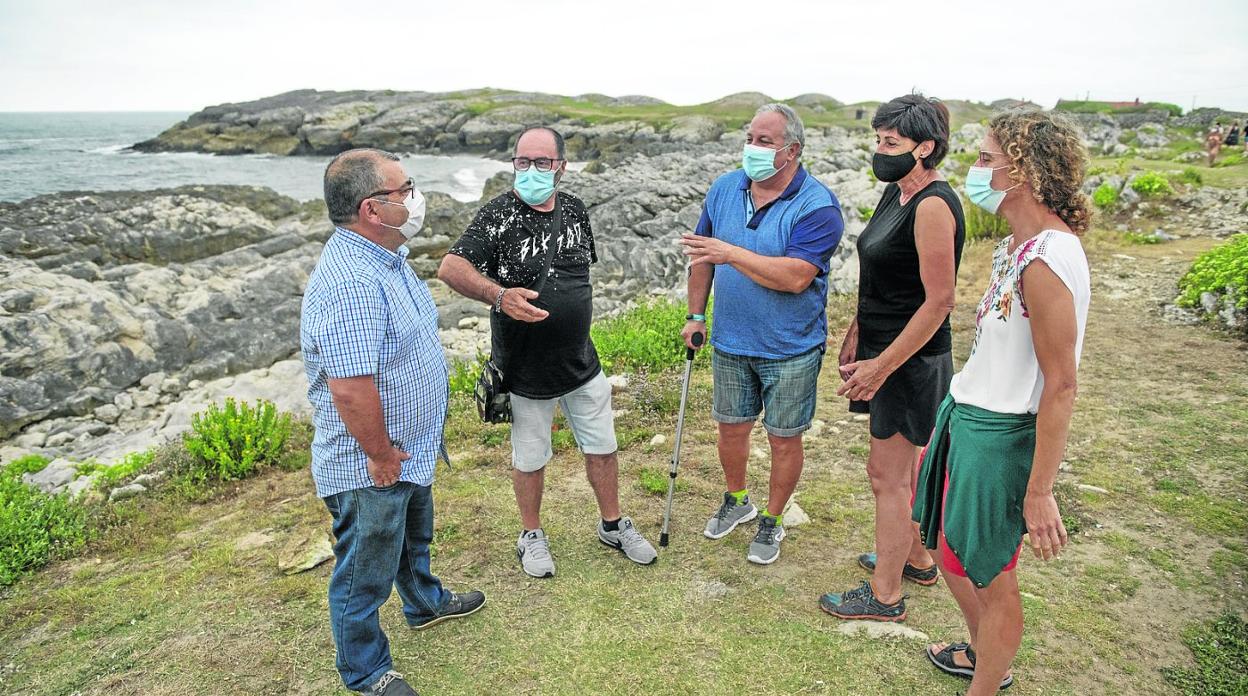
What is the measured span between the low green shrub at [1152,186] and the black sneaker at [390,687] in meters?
15.5

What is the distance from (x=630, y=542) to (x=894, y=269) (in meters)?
2.14

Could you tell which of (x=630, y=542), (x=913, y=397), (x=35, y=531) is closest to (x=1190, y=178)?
(x=913, y=397)

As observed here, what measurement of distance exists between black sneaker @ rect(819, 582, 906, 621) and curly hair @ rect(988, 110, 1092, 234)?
2.06 meters

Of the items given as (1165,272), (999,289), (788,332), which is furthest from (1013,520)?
(1165,272)

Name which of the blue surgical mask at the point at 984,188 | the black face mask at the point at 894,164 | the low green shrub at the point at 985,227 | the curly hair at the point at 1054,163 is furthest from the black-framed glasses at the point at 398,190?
the low green shrub at the point at 985,227

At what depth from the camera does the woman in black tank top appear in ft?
9.96

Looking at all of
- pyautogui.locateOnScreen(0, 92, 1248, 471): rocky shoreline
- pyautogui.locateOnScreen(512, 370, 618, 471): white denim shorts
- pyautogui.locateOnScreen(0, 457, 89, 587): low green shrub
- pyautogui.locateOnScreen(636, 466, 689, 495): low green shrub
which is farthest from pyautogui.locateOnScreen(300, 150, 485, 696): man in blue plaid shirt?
pyautogui.locateOnScreen(0, 92, 1248, 471): rocky shoreline

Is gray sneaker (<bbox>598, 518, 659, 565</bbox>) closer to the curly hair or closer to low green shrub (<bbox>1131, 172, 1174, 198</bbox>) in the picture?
the curly hair

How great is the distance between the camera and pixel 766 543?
4129 millimetres

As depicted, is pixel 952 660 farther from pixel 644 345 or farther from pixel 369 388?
pixel 644 345

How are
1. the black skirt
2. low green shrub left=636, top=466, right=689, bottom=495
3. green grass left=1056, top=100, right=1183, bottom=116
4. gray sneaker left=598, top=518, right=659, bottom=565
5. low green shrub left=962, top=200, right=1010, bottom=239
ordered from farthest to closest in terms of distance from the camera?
green grass left=1056, top=100, right=1183, bottom=116
low green shrub left=962, top=200, right=1010, bottom=239
low green shrub left=636, top=466, right=689, bottom=495
gray sneaker left=598, top=518, right=659, bottom=565
the black skirt

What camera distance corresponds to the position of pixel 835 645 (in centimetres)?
339

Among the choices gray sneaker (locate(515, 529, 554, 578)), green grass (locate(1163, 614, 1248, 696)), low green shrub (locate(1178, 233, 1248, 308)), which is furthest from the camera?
low green shrub (locate(1178, 233, 1248, 308))

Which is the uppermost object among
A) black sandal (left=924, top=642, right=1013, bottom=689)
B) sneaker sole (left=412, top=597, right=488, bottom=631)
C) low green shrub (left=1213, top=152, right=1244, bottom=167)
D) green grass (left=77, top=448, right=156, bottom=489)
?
low green shrub (left=1213, top=152, right=1244, bottom=167)
